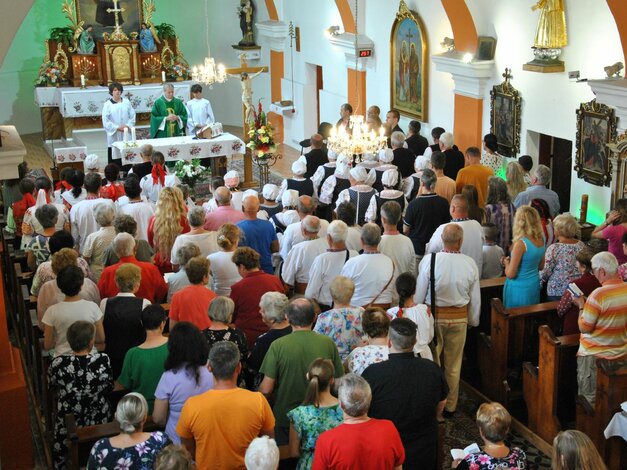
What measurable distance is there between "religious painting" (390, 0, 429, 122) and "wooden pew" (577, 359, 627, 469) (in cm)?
939

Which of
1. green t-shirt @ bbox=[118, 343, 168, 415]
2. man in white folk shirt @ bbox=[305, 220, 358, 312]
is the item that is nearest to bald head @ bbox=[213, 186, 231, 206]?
man in white folk shirt @ bbox=[305, 220, 358, 312]

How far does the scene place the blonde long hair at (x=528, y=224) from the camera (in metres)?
7.64

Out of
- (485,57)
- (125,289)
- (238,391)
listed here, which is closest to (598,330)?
(238,391)

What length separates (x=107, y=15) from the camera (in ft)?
67.5

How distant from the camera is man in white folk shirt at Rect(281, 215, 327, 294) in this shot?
8109mm

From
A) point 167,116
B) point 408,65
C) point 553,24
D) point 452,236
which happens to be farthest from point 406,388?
point 167,116

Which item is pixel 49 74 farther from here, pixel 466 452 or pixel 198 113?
pixel 466 452

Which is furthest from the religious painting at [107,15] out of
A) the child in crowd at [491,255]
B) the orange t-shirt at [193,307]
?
the orange t-shirt at [193,307]

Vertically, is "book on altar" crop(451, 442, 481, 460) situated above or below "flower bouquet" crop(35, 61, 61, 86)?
below

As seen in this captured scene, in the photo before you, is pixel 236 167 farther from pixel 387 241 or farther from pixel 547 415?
pixel 547 415

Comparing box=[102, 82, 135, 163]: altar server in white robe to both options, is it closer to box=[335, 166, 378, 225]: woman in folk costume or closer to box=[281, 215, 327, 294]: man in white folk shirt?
box=[335, 166, 378, 225]: woman in folk costume

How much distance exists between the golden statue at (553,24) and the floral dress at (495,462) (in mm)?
7652

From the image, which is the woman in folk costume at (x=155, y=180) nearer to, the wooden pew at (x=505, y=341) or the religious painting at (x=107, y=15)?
the wooden pew at (x=505, y=341)

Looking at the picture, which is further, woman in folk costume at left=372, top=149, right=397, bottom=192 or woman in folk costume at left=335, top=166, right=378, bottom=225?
woman in folk costume at left=372, top=149, right=397, bottom=192
